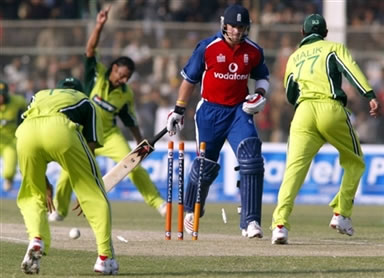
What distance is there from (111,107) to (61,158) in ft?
21.5

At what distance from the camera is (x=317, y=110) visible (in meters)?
12.2

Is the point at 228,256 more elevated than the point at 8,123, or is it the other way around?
the point at 228,256

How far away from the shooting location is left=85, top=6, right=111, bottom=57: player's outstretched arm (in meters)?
14.9

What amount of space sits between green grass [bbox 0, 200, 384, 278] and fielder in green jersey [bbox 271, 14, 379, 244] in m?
0.53

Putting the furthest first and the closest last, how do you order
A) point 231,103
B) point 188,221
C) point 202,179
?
point 188,221
point 202,179
point 231,103

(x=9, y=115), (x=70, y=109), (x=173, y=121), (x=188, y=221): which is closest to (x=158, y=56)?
(x=9, y=115)

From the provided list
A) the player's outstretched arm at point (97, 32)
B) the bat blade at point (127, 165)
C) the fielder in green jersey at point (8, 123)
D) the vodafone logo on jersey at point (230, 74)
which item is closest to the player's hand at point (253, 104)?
the vodafone logo on jersey at point (230, 74)

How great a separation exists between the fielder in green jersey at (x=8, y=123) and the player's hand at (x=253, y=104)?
9.12 m

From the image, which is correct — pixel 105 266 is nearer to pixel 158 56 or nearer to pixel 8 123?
pixel 8 123

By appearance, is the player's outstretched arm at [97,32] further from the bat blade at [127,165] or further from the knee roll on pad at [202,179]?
the bat blade at [127,165]

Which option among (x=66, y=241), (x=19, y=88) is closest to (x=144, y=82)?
(x=19, y=88)

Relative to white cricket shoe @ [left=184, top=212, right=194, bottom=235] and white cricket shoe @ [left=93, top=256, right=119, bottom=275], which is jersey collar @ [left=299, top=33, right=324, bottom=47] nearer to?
white cricket shoe @ [left=184, top=212, right=194, bottom=235]

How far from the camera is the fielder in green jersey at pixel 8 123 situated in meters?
21.0

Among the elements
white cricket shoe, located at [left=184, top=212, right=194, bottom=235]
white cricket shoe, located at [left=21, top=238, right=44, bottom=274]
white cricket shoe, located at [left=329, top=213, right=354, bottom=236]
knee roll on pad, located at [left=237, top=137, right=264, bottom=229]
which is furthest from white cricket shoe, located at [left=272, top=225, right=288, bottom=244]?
white cricket shoe, located at [left=21, top=238, right=44, bottom=274]
